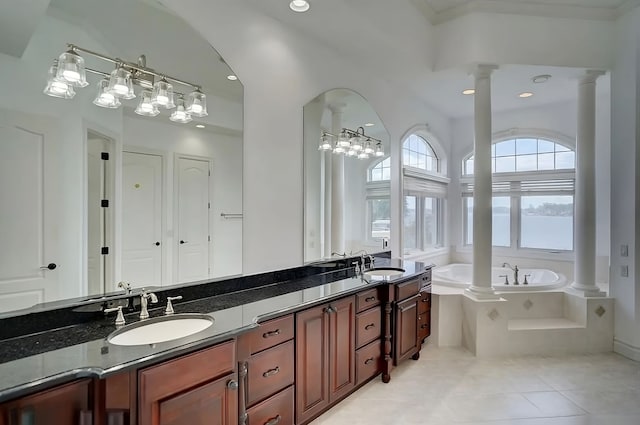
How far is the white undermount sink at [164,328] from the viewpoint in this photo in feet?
4.99

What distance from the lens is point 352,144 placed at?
3369 millimetres

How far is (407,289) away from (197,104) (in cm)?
217

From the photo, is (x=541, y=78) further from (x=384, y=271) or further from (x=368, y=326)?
(x=368, y=326)

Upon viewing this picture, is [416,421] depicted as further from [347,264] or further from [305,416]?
[347,264]

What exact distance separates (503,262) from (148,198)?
5.00 metres

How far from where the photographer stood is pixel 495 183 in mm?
5289

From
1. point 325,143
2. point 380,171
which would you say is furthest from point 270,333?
point 380,171

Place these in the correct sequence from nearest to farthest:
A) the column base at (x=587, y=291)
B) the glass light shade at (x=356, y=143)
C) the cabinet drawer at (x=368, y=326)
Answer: the cabinet drawer at (x=368, y=326)
the glass light shade at (x=356, y=143)
the column base at (x=587, y=291)

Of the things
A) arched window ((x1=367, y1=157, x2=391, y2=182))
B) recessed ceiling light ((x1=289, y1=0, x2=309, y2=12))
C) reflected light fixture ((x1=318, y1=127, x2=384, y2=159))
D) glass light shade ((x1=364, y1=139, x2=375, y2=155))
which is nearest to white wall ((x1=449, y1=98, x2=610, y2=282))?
arched window ((x1=367, y1=157, x2=391, y2=182))

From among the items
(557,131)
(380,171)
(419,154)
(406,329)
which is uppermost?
(557,131)

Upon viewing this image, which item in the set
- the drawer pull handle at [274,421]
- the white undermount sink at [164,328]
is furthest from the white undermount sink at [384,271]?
the white undermount sink at [164,328]

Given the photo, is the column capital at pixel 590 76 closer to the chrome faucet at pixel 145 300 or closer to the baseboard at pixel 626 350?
the baseboard at pixel 626 350

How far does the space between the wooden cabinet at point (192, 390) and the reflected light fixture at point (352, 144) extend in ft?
6.41

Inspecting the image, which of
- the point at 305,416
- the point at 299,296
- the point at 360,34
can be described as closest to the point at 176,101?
the point at 299,296
